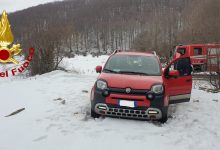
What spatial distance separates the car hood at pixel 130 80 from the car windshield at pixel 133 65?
379mm

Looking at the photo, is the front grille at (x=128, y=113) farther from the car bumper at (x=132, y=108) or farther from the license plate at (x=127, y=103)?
the license plate at (x=127, y=103)

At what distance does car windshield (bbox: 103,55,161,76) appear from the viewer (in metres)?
7.98

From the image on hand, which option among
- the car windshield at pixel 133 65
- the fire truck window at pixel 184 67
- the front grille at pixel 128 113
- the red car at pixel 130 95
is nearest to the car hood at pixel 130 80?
the red car at pixel 130 95

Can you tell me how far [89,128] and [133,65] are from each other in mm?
2259

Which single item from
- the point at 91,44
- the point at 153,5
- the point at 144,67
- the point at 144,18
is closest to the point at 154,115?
the point at 144,67

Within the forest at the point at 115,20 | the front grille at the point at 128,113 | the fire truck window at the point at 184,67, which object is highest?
the forest at the point at 115,20

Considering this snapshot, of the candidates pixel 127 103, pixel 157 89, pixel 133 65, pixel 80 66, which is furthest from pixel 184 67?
pixel 80 66

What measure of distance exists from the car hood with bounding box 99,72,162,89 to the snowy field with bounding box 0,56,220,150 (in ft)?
2.59

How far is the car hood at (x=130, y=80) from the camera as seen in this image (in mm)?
7055

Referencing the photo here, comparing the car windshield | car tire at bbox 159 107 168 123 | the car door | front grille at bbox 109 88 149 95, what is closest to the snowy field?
car tire at bbox 159 107 168 123

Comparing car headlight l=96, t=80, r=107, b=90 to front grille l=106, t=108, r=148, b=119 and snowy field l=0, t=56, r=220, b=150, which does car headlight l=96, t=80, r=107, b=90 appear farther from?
snowy field l=0, t=56, r=220, b=150

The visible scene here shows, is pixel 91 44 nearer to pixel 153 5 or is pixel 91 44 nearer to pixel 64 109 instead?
pixel 153 5

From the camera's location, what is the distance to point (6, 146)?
588 centimetres

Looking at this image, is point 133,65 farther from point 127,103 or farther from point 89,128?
point 89,128
